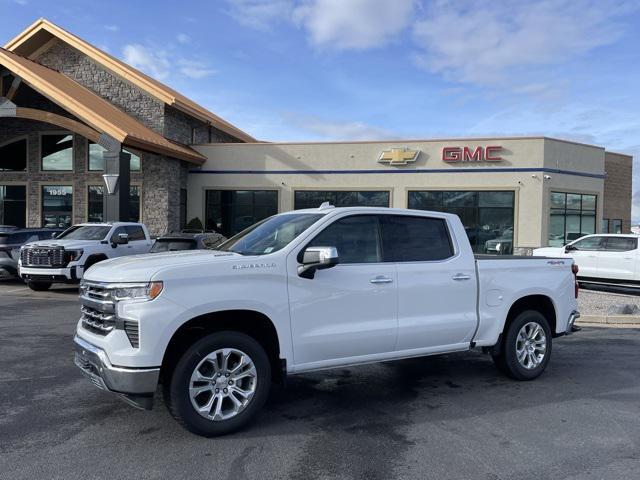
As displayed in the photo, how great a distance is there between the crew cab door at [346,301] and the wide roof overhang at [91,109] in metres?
17.0

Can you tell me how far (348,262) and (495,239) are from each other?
20299 millimetres

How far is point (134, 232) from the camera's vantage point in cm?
1591

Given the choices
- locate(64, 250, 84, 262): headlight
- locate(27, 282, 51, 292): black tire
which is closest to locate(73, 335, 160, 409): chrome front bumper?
locate(64, 250, 84, 262): headlight

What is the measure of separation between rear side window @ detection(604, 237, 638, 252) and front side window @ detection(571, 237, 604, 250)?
7.7 inches

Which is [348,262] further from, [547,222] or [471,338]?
[547,222]

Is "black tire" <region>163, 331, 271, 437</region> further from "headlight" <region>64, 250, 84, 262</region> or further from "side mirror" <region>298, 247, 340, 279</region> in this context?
"headlight" <region>64, 250, 84, 262</region>

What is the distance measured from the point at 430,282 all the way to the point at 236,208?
2171cm

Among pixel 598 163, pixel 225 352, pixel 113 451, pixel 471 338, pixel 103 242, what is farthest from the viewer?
pixel 598 163

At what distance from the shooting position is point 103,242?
14.5 m

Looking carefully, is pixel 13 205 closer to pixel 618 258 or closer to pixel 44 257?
pixel 44 257

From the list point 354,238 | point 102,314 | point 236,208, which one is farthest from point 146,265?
point 236,208

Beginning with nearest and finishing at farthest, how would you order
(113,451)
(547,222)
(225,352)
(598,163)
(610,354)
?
1. (113,451)
2. (225,352)
3. (610,354)
4. (547,222)
5. (598,163)

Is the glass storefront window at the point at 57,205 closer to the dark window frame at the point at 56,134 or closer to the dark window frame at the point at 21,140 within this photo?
the dark window frame at the point at 56,134

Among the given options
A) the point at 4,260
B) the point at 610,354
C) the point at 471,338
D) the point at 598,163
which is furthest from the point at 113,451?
the point at 598,163
